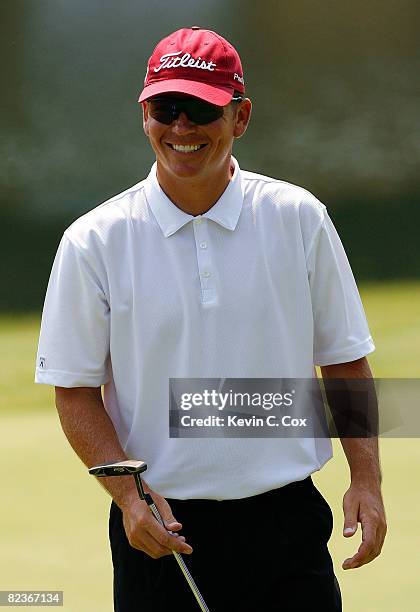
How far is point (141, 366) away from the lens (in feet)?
6.16

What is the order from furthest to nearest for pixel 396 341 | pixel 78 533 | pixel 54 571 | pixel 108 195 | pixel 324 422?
pixel 108 195 < pixel 396 341 < pixel 78 533 < pixel 54 571 < pixel 324 422

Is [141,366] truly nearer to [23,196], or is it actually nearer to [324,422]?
[324,422]

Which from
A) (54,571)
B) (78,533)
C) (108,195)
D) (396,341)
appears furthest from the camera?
(108,195)

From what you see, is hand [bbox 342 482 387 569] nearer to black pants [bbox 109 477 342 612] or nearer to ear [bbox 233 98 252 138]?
black pants [bbox 109 477 342 612]

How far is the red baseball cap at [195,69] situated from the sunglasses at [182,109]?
0.04ft

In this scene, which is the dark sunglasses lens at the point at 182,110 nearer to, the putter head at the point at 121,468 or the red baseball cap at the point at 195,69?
the red baseball cap at the point at 195,69

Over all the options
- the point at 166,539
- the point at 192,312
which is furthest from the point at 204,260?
the point at 166,539

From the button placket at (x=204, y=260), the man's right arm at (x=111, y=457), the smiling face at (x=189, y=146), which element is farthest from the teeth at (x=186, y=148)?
the man's right arm at (x=111, y=457)

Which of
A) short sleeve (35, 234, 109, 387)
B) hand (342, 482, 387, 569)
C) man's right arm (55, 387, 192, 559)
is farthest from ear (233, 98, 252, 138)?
hand (342, 482, 387, 569)

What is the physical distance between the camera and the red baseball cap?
75.3 inches

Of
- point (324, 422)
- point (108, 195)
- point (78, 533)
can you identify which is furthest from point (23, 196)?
point (324, 422)

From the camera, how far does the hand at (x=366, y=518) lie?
6.15 feet

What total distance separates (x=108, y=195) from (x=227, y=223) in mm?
4811

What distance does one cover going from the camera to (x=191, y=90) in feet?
6.22
